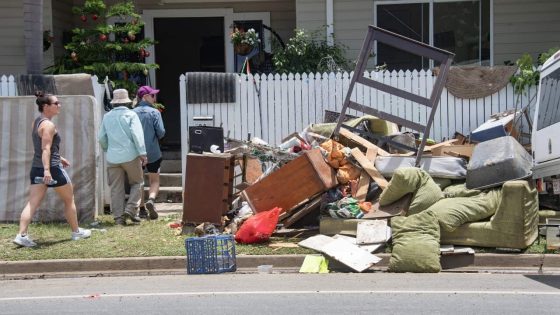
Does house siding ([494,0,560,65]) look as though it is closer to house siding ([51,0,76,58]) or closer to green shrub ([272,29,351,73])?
green shrub ([272,29,351,73])

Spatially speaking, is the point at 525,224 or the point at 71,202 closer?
the point at 525,224

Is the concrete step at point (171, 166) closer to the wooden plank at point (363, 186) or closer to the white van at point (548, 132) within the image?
the wooden plank at point (363, 186)

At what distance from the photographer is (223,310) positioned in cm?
624

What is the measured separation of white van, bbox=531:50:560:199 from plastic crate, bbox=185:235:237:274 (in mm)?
3754

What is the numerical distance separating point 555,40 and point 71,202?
9.85 m

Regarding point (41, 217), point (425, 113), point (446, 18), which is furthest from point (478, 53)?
point (41, 217)

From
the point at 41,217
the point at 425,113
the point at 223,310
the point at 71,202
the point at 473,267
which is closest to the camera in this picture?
the point at 223,310

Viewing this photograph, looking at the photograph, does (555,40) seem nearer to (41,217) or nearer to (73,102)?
(73,102)

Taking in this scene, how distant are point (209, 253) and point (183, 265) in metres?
0.60

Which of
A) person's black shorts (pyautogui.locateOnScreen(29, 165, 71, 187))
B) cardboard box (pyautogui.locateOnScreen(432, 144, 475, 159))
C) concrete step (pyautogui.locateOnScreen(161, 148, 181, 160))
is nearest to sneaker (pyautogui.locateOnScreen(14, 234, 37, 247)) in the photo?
person's black shorts (pyautogui.locateOnScreen(29, 165, 71, 187))

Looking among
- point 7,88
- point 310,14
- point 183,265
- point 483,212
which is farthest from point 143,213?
point 310,14

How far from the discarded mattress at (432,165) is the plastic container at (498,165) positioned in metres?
0.32

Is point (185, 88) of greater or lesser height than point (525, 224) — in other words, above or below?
above

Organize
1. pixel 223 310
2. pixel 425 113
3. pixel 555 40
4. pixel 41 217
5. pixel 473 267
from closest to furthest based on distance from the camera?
pixel 223 310
pixel 473 267
pixel 41 217
pixel 425 113
pixel 555 40
